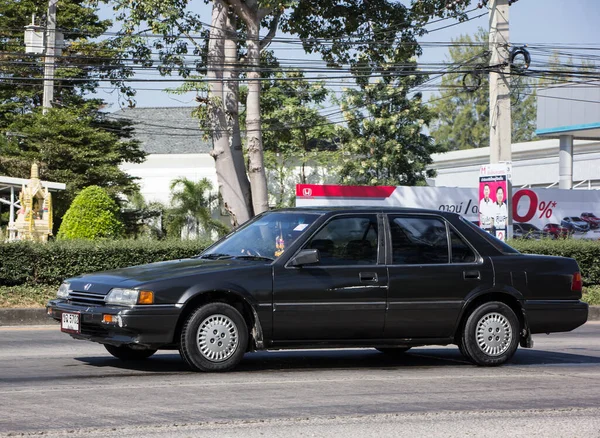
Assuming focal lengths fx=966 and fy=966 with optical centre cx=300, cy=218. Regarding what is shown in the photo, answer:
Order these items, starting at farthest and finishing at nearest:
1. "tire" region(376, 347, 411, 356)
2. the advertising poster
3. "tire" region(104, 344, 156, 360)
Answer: the advertising poster
"tire" region(376, 347, 411, 356)
"tire" region(104, 344, 156, 360)

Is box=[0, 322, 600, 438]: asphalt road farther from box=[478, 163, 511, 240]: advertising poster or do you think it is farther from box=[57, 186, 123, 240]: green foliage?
box=[57, 186, 123, 240]: green foliage

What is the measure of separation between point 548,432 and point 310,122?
39.4 meters

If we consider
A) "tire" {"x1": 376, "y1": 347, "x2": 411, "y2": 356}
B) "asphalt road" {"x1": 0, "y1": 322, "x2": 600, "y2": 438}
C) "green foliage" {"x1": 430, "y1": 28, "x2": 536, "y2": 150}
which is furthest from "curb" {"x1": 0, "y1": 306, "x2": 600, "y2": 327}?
"green foliage" {"x1": 430, "y1": 28, "x2": 536, "y2": 150}

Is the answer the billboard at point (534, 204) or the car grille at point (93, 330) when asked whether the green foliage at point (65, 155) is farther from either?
the car grille at point (93, 330)

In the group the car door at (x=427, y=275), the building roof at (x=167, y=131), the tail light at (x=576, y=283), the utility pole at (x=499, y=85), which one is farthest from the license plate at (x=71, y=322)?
the building roof at (x=167, y=131)

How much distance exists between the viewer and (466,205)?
1082 inches

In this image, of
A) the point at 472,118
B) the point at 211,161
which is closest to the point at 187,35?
the point at 211,161

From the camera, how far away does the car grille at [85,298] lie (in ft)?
28.9

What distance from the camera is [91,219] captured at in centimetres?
2342

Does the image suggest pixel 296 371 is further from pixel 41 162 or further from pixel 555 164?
pixel 555 164

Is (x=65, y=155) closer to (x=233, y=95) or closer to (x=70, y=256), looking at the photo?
(x=233, y=95)

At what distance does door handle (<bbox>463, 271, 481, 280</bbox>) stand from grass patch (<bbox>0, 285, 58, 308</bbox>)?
9.01 metres

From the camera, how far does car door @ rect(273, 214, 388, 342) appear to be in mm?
9031

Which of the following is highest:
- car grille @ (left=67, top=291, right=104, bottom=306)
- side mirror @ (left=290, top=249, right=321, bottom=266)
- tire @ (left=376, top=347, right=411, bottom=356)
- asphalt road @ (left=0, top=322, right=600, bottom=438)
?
side mirror @ (left=290, top=249, right=321, bottom=266)
